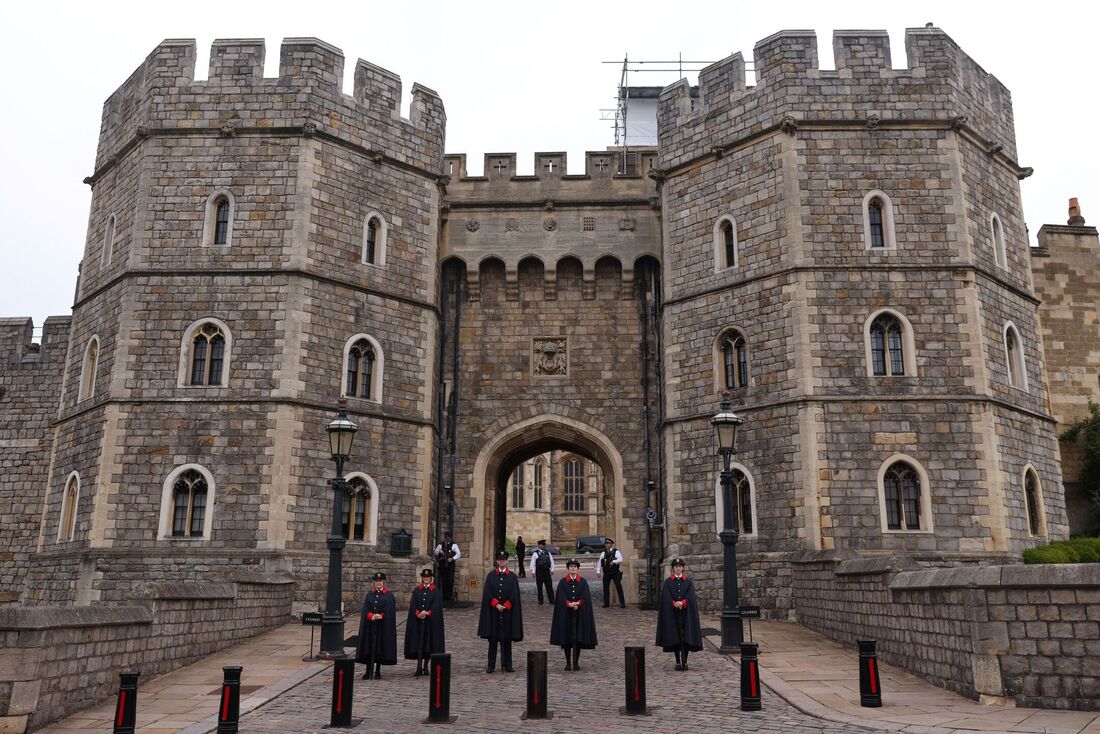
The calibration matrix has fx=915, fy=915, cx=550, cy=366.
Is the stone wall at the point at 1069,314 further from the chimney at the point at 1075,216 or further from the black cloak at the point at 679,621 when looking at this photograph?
the black cloak at the point at 679,621

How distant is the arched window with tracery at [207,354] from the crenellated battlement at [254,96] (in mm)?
4244

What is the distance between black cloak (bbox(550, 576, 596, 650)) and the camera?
38.9 ft

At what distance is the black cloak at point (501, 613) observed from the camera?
11688 millimetres

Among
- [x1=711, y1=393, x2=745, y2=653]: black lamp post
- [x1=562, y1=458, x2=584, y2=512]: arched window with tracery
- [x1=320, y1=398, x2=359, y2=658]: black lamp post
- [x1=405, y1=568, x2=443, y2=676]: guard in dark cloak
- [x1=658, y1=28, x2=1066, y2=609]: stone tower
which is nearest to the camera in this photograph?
[x1=405, y1=568, x2=443, y2=676]: guard in dark cloak

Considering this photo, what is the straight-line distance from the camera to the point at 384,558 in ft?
59.1

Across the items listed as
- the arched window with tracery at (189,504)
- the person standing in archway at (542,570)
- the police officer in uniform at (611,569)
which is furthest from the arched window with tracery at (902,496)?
the arched window with tracery at (189,504)

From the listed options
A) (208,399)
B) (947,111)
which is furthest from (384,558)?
(947,111)

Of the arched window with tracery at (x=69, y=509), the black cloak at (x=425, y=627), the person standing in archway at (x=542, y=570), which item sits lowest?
the black cloak at (x=425, y=627)

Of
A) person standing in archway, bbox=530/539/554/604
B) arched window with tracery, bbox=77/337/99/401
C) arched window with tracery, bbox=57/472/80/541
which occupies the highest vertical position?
arched window with tracery, bbox=77/337/99/401

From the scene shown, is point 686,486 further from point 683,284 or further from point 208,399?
point 208,399

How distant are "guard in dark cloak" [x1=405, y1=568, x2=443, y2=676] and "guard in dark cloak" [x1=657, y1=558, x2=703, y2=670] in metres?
2.86

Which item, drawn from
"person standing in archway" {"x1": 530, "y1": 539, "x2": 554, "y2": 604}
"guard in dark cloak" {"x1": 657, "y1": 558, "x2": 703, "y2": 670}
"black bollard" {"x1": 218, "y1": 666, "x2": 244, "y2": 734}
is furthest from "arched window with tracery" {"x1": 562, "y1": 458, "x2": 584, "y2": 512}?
"black bollard" {"x1": 218, "y1": 666, "x2": 244, "y2": 734}

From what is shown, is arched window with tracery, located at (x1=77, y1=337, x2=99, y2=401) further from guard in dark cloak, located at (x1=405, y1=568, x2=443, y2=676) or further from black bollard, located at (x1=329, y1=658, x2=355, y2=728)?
black bollard, located at (x1=329, y1=658, x2=355, y2=728)

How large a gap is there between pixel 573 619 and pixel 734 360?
26.8ft
